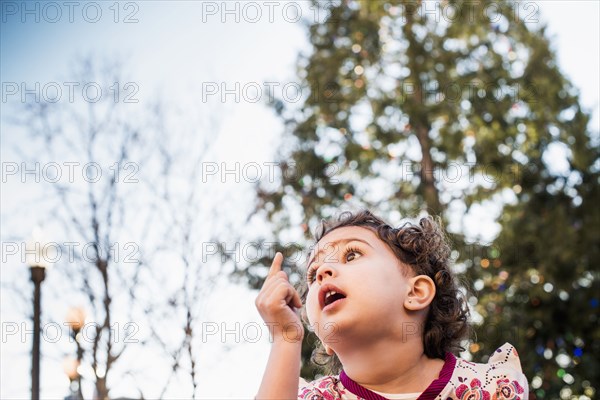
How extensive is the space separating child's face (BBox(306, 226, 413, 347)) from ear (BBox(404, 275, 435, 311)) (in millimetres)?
19

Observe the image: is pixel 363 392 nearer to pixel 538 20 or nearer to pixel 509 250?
pixel 509 250

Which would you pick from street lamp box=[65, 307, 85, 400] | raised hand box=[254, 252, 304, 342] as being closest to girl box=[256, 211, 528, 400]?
raised hand box=[254, 252, 304, 342]

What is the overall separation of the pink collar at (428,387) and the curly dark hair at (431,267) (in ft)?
0.26

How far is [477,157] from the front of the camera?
9.83 metres

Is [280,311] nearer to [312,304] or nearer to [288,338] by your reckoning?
[288,338]

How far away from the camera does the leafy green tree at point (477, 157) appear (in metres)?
9.34

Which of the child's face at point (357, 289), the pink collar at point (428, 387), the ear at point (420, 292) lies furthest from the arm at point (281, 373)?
the ear at point (420, 292)

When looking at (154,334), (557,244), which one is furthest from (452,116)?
(154,334)

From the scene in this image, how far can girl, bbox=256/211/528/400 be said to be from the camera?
188 cm

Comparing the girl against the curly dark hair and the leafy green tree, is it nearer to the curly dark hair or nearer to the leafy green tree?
the curly dark hair

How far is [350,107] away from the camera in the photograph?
10.3 m

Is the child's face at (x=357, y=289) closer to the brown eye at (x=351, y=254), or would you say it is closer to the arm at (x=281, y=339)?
the brown eye at (x=351, y=254)

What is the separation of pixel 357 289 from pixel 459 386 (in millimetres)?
380

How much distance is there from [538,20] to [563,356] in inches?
177
